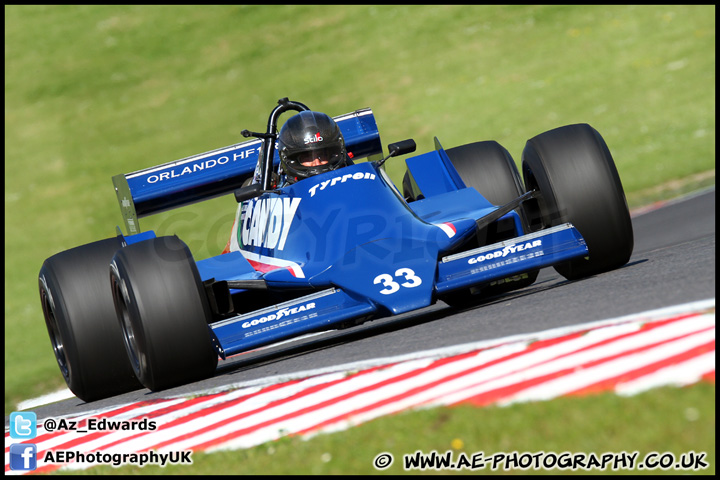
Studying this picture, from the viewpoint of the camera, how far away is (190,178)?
8.57 meters

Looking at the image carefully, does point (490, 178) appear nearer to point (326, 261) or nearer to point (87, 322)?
point (326, 261)

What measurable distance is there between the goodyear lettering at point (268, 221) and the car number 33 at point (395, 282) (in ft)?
3.83

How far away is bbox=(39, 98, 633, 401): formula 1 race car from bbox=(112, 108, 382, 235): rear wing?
992mm

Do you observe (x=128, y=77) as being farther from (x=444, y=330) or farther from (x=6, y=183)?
(x=444, y=330)

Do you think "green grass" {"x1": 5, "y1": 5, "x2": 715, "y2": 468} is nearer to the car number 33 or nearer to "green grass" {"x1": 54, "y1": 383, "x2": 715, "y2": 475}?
the car number 33

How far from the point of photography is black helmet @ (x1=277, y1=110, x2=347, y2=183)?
23.1 ft

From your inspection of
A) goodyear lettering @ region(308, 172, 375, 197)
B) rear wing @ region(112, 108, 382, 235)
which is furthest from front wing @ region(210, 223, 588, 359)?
rear wing @ region(112, 108, 382, 235)

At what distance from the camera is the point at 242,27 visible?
1237 inches

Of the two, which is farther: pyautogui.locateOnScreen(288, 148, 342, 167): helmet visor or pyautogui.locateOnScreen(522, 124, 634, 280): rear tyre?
pyautogui.locateOnScreen(288, 148, 342, 167): helmet visor

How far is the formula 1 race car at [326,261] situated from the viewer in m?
5.73

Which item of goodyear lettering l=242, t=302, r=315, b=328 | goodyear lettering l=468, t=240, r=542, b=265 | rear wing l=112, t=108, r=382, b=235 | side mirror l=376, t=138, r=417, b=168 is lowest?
goodyear lettering l=242, t=302, r=315, b=328

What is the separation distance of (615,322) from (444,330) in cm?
138

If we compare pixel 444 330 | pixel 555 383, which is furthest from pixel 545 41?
pixel 555 383

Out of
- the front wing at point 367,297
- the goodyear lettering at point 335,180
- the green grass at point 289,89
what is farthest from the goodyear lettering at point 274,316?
the green grass at point 289,89
